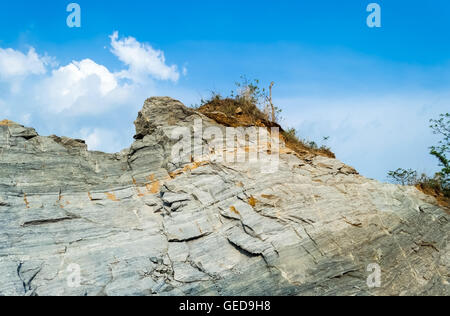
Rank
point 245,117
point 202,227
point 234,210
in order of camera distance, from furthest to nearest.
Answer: point 245,117, point 234,210, point 202,227

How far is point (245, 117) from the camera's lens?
1427 centimetres

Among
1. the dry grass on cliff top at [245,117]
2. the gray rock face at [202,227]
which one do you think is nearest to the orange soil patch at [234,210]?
the gray rock face at [202,227]

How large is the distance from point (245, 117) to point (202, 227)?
19.0ft

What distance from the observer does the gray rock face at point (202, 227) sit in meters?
8.70

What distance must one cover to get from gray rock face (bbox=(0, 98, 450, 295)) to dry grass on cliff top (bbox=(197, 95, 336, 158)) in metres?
1.47

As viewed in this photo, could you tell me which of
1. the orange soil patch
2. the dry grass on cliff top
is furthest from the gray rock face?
the dry grass on cliff top

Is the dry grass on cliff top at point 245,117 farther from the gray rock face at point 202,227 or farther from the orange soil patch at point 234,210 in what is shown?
the orange soil patch at point 234,210

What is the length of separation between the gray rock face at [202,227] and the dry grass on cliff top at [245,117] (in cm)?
147

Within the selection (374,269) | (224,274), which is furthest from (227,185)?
(374,269)

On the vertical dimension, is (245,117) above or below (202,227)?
above

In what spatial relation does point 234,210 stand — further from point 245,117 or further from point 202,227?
point 245,117

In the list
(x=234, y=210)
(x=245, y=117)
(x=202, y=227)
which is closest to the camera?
(x=202, y=227)

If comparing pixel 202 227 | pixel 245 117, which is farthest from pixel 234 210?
pixel 245 117

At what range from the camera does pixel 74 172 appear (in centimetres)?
1123
